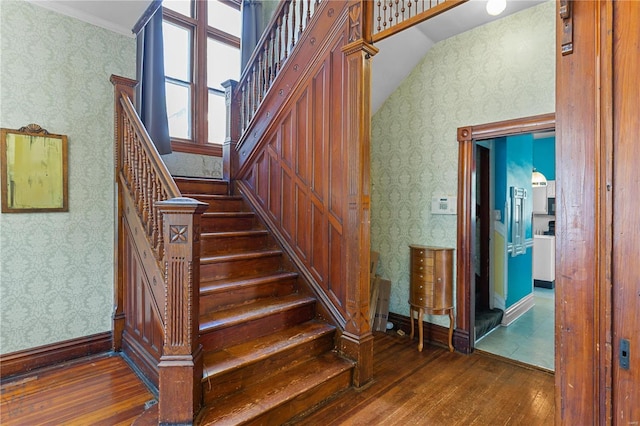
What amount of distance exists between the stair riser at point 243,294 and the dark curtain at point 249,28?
10.3 ft

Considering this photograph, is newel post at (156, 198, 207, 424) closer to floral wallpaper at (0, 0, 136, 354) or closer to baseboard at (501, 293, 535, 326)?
floral wallpaper at (0, 0, 136, 354)

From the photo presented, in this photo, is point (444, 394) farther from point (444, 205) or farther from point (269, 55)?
point (269, 55)

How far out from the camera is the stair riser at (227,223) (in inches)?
127

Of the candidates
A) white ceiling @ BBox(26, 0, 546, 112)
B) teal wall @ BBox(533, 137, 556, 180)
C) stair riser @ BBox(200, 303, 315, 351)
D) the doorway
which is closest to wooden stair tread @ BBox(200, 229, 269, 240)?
stair riser @ BBox(200, 303, 315, 351)

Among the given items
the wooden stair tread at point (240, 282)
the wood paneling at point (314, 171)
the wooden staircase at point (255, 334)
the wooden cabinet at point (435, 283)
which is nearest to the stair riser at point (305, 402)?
the wooden staircase at point (255, 334)

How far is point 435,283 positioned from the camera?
134 inches

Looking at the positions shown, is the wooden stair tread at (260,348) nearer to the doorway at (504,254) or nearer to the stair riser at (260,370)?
the stair riser at (260,370)

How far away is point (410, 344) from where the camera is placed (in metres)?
3.58

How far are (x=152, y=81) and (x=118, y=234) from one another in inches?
68.3

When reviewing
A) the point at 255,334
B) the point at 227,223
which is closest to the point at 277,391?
the point at 255,334

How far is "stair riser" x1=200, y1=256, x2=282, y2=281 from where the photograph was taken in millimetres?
2771

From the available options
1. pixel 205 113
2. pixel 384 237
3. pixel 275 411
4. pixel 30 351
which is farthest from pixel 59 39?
pixel 384 237

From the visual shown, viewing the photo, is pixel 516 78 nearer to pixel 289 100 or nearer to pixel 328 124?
pixel 328 124

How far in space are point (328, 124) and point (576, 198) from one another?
2.01 metres
